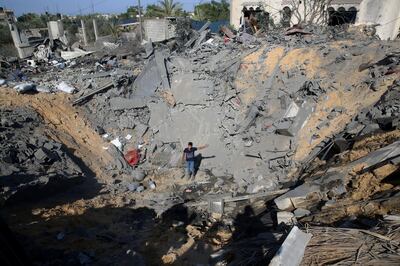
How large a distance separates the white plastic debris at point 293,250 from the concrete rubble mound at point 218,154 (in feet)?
0.04

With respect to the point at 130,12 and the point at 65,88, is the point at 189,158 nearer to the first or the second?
the point at 65,88

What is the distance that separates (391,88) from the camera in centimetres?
771

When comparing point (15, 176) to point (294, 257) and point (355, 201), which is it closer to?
point (294, 257)

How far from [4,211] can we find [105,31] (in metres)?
24.5

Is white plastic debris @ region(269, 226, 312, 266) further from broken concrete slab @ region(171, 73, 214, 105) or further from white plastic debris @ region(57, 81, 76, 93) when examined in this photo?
white plastic debris @ region(57, 81, 76, 93)

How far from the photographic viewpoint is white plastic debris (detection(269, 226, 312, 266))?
318 centimetres

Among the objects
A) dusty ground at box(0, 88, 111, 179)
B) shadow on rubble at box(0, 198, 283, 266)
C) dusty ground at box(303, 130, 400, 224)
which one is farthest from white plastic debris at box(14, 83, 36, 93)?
dusty ground at box(303, 130, 400, 224)

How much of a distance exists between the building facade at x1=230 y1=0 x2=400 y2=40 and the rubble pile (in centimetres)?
1522

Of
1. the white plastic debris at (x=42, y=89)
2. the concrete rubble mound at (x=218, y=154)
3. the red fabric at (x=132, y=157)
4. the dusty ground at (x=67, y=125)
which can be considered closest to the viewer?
the concrete rubble mound at (x=218, y=154)

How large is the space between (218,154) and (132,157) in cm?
276

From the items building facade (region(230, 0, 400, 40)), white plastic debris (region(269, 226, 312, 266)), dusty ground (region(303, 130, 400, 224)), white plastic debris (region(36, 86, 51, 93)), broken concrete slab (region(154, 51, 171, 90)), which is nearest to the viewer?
white plastic debris (region(269, 226, 312, 266))

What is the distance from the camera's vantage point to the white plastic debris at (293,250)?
3182mm

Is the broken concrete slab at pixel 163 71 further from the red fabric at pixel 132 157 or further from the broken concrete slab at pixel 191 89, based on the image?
the red fabric at pixel 132 157

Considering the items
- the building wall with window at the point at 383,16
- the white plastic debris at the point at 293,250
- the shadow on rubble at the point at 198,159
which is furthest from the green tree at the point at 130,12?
the white plastic debris at the point at 293,250
